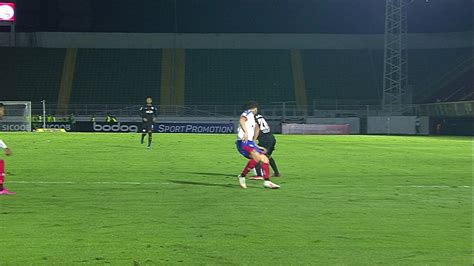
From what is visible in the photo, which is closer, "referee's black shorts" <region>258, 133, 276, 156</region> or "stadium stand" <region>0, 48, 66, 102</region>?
"referee's black shorts" <region>258, 133, 276, 156</region>

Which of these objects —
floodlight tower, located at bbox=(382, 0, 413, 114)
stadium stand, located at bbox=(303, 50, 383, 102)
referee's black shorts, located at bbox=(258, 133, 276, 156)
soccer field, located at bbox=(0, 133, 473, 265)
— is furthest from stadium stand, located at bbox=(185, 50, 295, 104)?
referee's black shorts, located at bbox=(258, 133, 276, 156)

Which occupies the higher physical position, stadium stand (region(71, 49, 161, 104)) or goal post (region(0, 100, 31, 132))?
stadium stand (region(71, 49, 161, 104))

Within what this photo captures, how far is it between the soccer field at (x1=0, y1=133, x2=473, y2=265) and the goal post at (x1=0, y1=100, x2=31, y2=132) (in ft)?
110

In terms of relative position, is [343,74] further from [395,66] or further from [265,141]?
[265,141]

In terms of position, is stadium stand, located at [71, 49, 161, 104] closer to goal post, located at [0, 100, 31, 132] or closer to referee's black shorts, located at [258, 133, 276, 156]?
goal post, located at [0, 100, 31, 132]

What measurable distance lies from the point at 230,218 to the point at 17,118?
4269 cm

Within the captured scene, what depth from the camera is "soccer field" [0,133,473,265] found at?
6246mm

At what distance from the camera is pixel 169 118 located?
52688 mm

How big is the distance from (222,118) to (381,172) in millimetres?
38141

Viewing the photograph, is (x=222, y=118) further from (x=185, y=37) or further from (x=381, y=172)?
(x=381, y=172)

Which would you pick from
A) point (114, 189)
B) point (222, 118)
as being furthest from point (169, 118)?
point (114, 189)

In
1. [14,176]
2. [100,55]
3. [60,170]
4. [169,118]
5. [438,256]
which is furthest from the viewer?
[100,55]

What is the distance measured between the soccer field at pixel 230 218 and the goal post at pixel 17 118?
33452 millimetres

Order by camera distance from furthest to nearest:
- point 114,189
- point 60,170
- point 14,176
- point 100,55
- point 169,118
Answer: point 100,55
point 169,118
point 60,170
point 14,176
point 114,189
